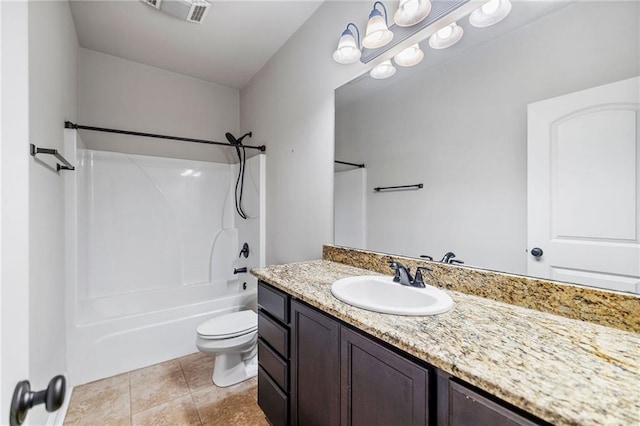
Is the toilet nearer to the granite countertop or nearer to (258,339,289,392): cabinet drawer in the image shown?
(258,339,289,392): cabinet drawer

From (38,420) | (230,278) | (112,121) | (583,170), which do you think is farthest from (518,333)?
(112,121)

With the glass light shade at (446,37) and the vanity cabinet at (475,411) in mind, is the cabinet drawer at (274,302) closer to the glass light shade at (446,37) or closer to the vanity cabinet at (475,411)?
the vanity cabinet at (475,411)

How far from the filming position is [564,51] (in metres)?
0.91

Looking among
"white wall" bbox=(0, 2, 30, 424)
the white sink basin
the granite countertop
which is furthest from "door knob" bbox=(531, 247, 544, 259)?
"white wall" bbox=(0, 2, 30, 424)

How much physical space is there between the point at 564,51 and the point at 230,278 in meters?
3.10

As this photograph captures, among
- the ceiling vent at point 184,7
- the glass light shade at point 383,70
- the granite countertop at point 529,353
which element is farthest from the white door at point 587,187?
the ceiling vent at point 184,7

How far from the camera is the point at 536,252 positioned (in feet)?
3.26

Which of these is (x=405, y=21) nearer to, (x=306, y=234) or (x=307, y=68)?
(x=307, y=68)

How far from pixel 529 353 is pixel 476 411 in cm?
19

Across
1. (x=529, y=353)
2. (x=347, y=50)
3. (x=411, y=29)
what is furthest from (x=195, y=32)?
(x=529, y=353)

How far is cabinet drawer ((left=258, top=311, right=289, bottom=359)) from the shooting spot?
4.18ft

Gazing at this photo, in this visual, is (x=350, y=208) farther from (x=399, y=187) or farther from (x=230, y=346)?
(x=230, y=346)

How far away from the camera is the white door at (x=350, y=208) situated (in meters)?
1.67

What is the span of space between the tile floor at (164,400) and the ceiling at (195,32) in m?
2.60
